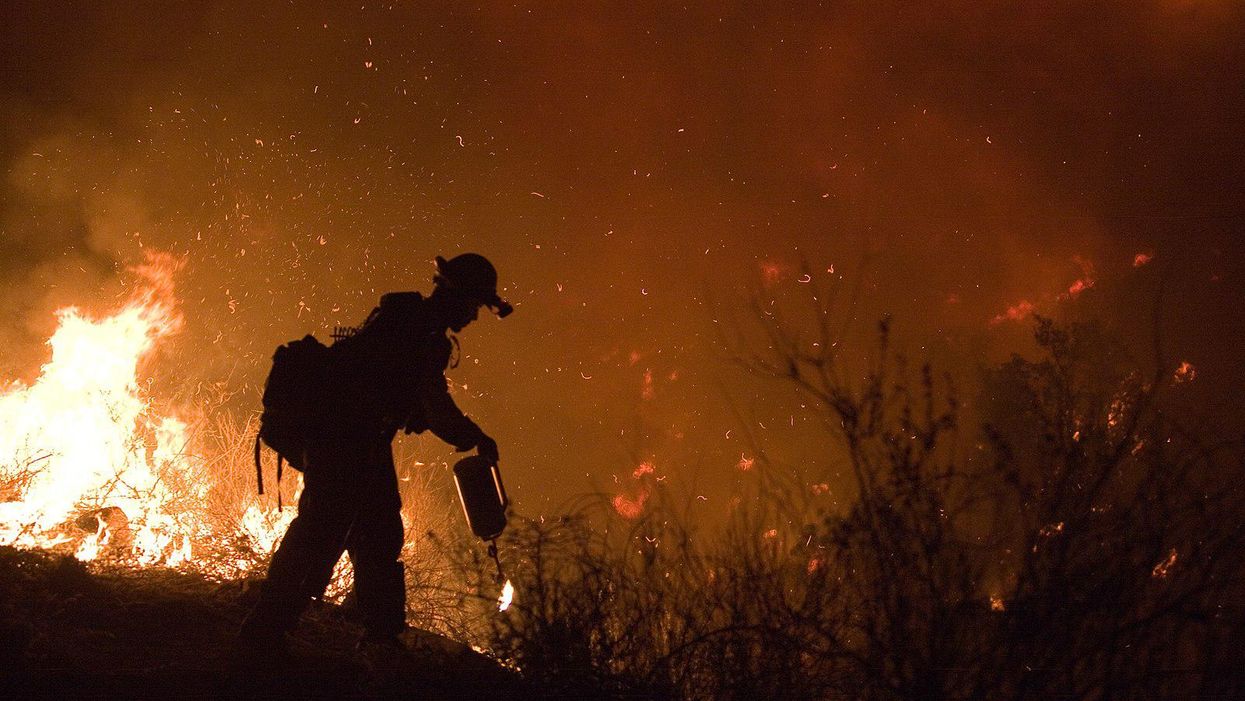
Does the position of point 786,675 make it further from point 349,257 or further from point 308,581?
point 349,257

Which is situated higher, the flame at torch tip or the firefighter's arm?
the firefighter's arm

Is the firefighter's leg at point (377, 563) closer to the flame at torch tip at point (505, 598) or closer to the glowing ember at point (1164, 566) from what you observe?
the flame at torch tip at point (505, 598)

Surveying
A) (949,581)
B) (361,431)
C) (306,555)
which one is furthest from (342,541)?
(949,581)

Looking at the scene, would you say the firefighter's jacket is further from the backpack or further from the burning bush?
the burning bush

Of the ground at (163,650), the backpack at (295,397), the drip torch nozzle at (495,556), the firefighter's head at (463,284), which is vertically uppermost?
the firefighter's head at (463,284)

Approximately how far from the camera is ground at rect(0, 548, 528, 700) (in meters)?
3.03

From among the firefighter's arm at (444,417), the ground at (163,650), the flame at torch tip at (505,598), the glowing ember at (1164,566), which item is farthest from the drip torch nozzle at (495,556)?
the glowing ember at (1164,566)

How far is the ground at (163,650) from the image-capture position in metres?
3.03

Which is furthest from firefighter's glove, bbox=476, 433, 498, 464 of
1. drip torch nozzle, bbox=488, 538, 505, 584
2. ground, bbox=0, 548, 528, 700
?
ground, bbox=0, 548, 528, 700

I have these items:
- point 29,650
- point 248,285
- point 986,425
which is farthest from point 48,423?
point 986,425

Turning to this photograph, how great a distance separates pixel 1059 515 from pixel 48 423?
32.8ft

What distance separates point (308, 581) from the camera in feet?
11.4

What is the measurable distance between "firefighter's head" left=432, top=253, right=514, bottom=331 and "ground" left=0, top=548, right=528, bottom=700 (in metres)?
1.54

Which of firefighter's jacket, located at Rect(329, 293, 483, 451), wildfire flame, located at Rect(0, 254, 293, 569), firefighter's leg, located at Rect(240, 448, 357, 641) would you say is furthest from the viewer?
wildfire flame, located at Rect(0, 254, 293, 569)
